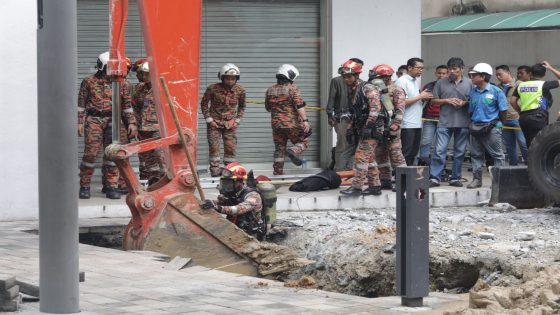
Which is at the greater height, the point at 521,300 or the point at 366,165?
the point at 366,165

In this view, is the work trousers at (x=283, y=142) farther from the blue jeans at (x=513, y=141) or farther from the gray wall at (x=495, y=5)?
the gray wall at (x=495, y=5)

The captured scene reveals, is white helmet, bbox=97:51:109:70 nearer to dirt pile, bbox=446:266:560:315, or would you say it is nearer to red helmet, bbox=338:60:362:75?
red helmet, bbox=338:60:362:75

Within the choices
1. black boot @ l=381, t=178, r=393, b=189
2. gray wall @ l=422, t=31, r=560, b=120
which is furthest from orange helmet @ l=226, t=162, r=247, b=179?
gray wall @ l=422, t=31, r=560, b=120

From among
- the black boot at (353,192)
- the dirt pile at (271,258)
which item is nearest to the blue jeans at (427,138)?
the black boot at (353,192)

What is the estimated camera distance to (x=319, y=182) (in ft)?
55.1

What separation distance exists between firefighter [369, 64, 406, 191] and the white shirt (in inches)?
30.9

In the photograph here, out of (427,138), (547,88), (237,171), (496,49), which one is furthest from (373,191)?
(496,49)

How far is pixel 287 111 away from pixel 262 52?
1.71m

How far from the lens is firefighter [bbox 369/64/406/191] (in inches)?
634

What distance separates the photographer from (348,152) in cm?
1808

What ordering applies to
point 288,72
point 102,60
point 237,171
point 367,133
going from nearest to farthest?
point 237,171 → point 367,133 → point 102,60 → point 288,72

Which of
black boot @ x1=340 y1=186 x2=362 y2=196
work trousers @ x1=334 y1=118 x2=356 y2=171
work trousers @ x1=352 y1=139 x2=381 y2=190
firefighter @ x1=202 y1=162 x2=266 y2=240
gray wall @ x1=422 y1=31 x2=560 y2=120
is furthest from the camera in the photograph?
gray wall @ x1=422 y1=31 x2=560 y2=120

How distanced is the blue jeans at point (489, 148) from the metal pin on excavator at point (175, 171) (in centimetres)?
550

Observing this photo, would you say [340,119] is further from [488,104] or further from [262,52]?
[488,104]
